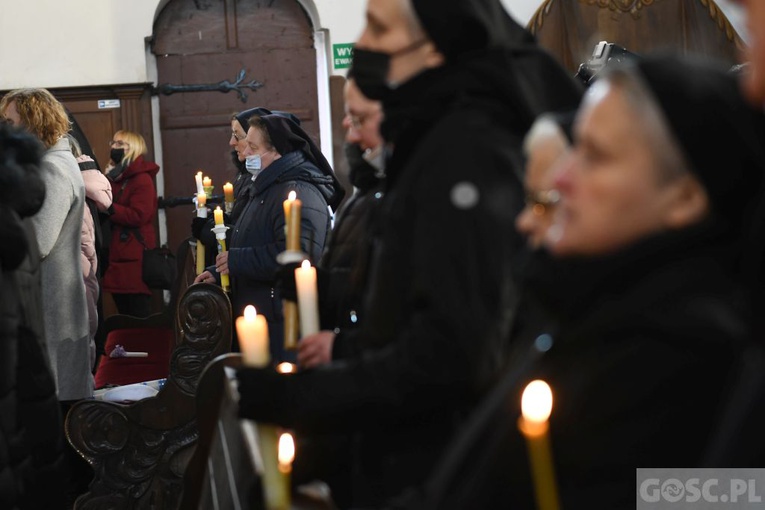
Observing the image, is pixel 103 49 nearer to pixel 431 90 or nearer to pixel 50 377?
pixel 50 377

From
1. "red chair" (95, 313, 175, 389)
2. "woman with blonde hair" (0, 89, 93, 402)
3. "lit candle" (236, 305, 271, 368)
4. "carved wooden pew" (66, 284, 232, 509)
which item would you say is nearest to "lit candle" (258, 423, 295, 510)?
"lit candle" (236, 305, 271, 368)

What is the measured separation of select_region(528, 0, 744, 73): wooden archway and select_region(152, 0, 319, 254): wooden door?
88.0 inches

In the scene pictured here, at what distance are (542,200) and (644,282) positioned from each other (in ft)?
1.06

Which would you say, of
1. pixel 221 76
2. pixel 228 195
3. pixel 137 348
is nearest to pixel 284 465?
pixel 228 195

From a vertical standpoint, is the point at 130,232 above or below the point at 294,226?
below

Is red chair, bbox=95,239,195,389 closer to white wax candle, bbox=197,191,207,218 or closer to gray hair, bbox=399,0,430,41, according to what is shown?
white wax candle, bbox=197,191,207,218

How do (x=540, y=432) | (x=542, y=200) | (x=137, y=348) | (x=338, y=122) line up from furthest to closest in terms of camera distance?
(x=338, y=122) → (x=137, y=348) → (x=542, y=200) → (x=540, y=432)

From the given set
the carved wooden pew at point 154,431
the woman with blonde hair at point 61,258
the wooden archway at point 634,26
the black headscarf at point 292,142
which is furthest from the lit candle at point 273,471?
the wooden archway at point 634,26

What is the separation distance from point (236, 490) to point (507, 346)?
0.63m

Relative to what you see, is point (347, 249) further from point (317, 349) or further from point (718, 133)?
point (718, 133)

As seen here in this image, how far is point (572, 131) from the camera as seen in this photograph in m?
1.89

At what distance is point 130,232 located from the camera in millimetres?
9016

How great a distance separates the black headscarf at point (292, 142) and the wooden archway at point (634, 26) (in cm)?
566

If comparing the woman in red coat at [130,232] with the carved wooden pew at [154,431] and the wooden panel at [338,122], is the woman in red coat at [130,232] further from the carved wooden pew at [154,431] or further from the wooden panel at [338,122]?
the carved wooden pew at [154,431]
